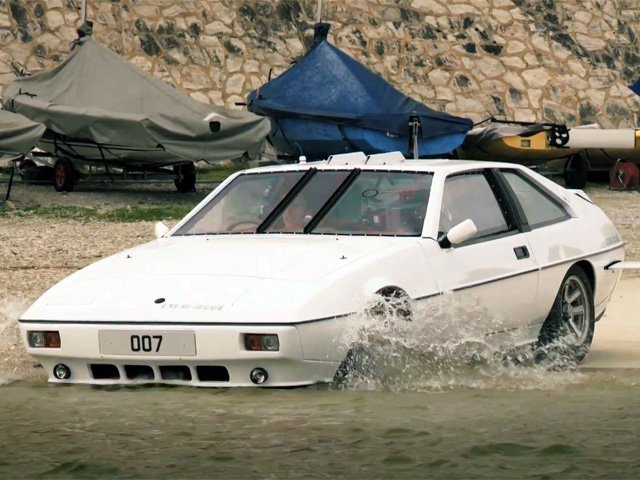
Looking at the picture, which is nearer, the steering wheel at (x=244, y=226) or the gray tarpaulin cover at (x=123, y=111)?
the steering wheel at (x=244, y=226)

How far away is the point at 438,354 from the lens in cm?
786

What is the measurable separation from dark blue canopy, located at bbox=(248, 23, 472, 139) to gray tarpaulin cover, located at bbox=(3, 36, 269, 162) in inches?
50.4

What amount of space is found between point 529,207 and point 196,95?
17.6 m

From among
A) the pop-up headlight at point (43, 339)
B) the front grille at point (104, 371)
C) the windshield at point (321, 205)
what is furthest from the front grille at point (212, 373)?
the windshield at point (321, 205)

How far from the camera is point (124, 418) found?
7113 mm

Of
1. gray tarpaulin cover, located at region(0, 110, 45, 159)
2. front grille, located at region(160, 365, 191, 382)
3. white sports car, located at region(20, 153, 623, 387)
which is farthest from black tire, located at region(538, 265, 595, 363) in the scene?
gray tarpaulin cover, located at region(0, 110, 45, 159)

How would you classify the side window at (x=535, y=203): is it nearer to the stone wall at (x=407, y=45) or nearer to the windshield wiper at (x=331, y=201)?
the windshield wiper at (x=331, y=201)

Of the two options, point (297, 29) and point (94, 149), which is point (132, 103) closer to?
point (94, 149)

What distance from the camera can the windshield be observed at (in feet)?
27.5

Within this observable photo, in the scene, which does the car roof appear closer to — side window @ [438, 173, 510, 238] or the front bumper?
side window @ [438, 173, 510, 238]

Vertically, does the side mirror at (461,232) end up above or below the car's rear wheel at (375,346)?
above

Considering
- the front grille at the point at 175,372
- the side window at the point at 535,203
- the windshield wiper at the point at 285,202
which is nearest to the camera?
the front grille at the point at 175,372

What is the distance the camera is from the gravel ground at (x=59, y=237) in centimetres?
1063

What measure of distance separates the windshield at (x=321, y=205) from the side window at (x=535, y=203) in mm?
759
